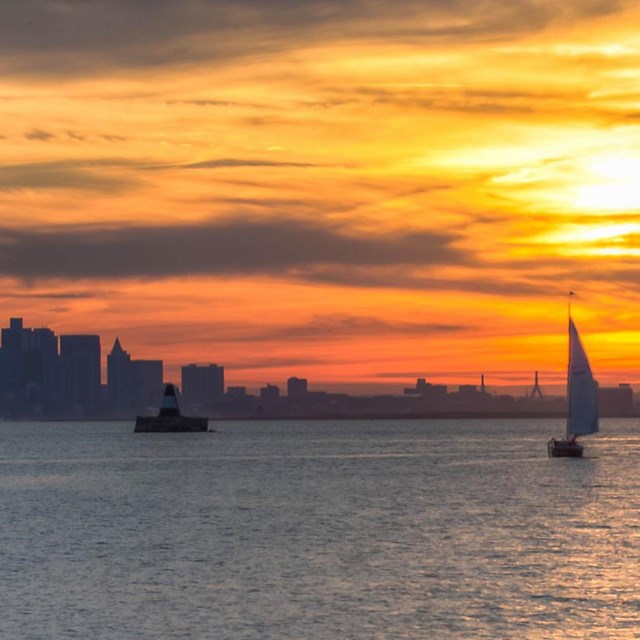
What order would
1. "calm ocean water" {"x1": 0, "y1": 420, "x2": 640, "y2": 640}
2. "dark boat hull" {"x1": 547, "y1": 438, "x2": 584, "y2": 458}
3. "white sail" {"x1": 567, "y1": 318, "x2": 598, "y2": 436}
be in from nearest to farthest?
"calm ocean water" {"x1": 0, "y1": 420, "x2": 640, "y2": 640}
"white sail" {"x1": 567, "y1": 318, "x2": 598, "y2": 436}
"dark boat hull" {"x1": 547, "y1": 438, "x2": 584, "y2": 458}

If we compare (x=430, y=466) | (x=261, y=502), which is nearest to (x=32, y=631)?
(x=261, y=502)

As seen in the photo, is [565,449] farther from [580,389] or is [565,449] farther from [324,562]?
[324,562]

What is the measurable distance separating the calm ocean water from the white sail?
2237 centimetres

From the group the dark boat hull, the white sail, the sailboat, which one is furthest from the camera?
the dark boat hull

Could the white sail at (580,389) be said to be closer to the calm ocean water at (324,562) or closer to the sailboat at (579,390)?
the sailboat at (579,390)

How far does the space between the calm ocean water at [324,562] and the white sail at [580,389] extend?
22.4 meters

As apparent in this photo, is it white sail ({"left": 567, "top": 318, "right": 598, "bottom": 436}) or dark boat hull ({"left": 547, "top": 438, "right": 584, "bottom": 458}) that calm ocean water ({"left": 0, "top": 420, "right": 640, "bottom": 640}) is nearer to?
white sail ({"left": 567, "top": 318, "right": 598, "bottom": 436})

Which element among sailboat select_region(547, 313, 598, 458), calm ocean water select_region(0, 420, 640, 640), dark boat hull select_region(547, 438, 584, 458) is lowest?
calm ocean water select_region(0, 420, 640, 640)

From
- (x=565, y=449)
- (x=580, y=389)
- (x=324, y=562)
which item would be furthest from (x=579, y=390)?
(x=324, y=562)

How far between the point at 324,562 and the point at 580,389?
90.4 meters

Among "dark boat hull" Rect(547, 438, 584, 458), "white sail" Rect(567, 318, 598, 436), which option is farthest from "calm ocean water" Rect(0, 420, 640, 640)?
"dark boat hull" Rect(547, 438, 584, 458)

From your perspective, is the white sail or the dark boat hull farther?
the dark boat hull

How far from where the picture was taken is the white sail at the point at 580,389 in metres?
152

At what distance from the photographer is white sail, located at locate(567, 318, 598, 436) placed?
15216cm
